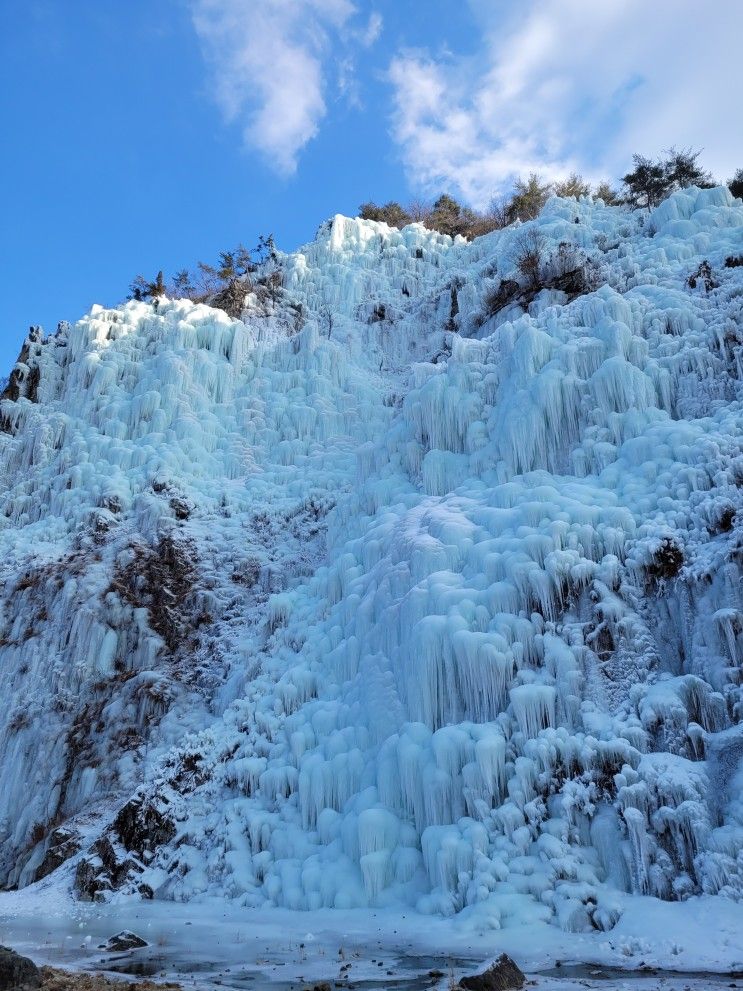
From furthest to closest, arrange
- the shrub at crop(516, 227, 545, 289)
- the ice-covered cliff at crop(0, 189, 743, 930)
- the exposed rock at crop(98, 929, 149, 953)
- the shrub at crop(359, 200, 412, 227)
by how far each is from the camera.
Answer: the shrub at crop(359, 200, 412, 227) < the shrub at crop(516, 227, 545, 289) < the ice-covered cliff at crop(0, 189, 743, 930) < the exposed rock at crop(98, 929, 149, 953)

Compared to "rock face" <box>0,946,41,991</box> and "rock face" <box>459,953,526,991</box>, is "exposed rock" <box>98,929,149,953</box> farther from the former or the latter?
"rock face" <box>459,953,526,991</box>

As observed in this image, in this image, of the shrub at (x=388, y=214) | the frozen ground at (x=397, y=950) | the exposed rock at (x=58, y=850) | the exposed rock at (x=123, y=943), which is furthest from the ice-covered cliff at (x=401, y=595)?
the shrub at (x=388, y=214)

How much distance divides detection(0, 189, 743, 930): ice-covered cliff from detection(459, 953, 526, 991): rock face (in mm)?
1721

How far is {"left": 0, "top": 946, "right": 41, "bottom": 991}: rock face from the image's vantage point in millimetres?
4613

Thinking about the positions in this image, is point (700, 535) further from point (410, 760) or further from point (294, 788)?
point (294, 788)

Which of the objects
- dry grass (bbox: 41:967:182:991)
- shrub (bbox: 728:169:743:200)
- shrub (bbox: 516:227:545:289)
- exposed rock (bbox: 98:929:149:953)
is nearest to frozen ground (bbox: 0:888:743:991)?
exposed rock (bbox: 98:929:149:953)

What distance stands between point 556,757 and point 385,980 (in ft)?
10.0

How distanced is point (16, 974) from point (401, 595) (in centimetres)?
620

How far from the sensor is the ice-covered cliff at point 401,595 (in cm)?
727

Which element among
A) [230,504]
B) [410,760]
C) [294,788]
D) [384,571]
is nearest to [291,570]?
[230,504]

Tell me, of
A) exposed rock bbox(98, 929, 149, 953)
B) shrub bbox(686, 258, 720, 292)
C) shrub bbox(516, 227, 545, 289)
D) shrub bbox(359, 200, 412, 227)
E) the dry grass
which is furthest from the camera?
shrub bbox(359, 200, 412, 227)

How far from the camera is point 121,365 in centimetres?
1961

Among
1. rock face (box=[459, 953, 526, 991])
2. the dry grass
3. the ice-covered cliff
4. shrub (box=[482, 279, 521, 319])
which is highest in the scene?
shrub (box=[482, 279, 521, 319])

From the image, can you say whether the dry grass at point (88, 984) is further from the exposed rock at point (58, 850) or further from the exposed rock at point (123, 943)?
the exposed rock at point (58, 850)
